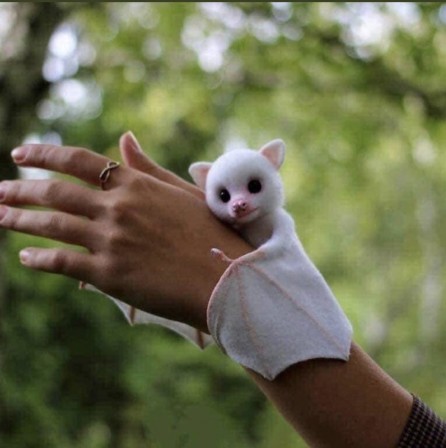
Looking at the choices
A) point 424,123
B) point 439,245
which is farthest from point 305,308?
point 439,245

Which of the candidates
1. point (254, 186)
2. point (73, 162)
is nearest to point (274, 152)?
point (254, 186)

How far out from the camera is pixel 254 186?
0.58m

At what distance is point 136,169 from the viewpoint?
611mm

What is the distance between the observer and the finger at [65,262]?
1.77 feet

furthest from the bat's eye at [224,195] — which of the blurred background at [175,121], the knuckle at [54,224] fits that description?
the blurred background at [175,121]

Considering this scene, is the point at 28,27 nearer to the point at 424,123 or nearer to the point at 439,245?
the point at 424,123

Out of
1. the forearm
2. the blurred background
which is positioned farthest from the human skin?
the blurred background

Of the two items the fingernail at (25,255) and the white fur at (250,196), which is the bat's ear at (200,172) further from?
the fingernail at (25,255)

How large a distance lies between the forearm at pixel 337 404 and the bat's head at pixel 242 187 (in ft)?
0.36

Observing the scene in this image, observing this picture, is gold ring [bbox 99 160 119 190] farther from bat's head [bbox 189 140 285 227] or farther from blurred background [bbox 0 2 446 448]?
Answer: blurred background [bbox 0 2 446 448]

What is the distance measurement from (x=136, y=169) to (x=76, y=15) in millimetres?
1313

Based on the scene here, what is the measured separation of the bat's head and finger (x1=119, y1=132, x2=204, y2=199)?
0.12 feet

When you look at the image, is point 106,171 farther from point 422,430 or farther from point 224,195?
point 422,430

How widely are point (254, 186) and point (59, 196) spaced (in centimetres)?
13
